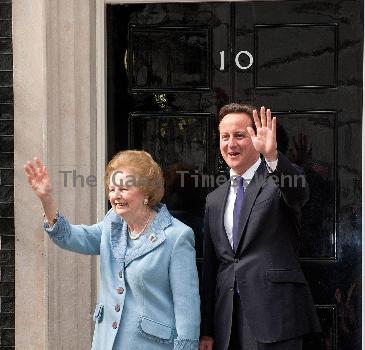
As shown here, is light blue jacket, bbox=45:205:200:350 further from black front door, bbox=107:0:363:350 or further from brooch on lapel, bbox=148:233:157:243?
black front door, bbox=107:0:363:350

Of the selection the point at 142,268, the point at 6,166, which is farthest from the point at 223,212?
the point at 6,166

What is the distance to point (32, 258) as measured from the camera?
5.20 metres

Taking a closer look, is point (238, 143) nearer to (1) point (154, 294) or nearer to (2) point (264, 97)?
(1) point (154, 294)

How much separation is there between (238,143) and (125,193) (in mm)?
647

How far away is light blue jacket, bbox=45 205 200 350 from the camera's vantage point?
4.00 metres

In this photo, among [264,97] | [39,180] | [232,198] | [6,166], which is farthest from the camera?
[264,97]

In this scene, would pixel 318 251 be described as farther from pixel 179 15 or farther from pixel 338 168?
pixel 179 15

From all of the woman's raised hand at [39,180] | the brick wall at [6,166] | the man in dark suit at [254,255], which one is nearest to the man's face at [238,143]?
the man in dark suit at [254,255]

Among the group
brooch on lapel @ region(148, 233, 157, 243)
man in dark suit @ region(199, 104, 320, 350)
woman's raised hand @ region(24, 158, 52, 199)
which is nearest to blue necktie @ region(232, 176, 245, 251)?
man in dark suit @ region(199, 104, 320, 350)

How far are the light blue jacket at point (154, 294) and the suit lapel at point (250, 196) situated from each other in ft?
0.98

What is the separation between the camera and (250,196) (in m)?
Result: 4.28

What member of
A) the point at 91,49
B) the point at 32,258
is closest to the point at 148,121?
the point at 91,49

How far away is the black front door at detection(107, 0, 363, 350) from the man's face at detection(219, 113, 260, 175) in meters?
0.96

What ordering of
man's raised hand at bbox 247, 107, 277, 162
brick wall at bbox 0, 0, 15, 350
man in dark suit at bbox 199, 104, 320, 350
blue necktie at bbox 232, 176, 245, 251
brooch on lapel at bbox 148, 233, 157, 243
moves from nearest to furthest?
man's raised hand at bbox 247, 107, 277, 162
brooch on lapel at bbox 148, 233, 157, 243
man in dark suit at bbox 199, 104, 320, 350
blue necktie at bbox 232, 176, 245, 251
brick wall at bbox 0, 0, 15, 350
